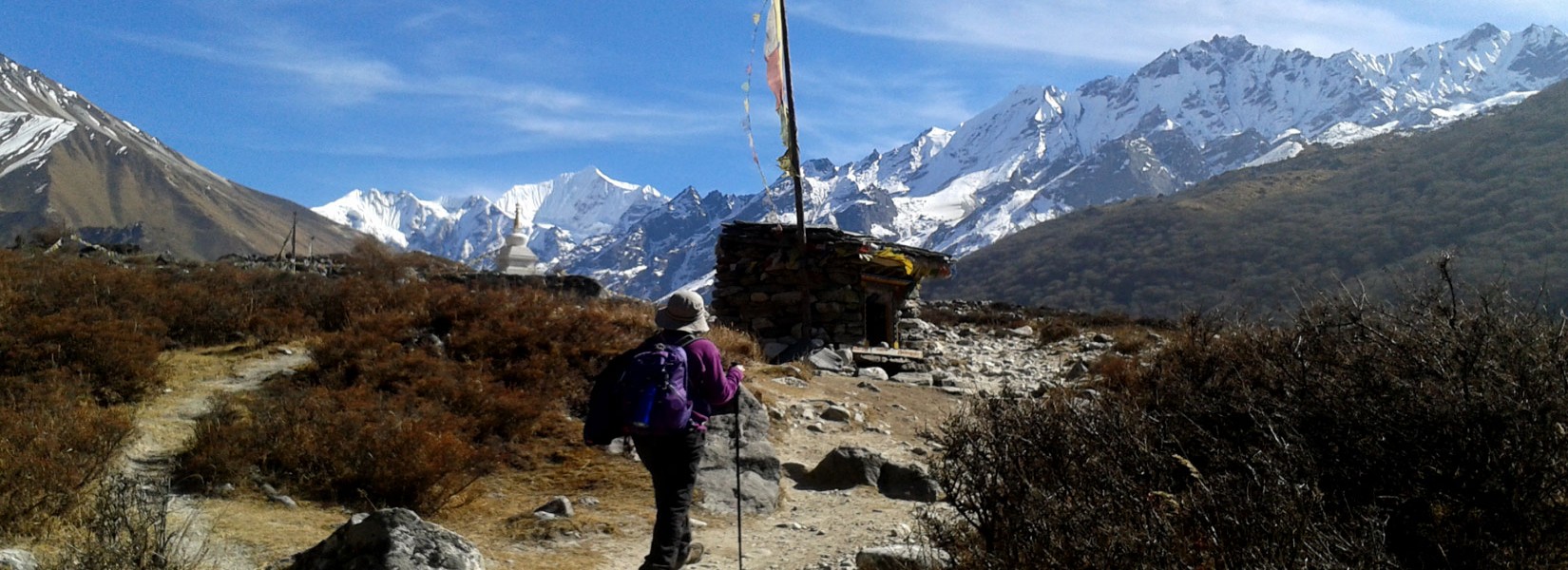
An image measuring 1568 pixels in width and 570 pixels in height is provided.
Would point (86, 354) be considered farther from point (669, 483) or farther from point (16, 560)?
point (669, 483)

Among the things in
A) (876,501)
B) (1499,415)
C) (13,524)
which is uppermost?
(1499,415)

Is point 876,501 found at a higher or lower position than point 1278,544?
lower

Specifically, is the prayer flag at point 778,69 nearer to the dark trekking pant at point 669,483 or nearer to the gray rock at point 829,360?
the gray rock at point 829,360

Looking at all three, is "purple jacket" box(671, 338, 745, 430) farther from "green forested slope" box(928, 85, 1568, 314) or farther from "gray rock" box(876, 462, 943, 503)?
"green forested slope" box(928, 85, 1568, 314)

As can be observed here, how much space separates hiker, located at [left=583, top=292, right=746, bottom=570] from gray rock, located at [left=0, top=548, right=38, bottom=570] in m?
→ 2.61

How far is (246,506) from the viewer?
20.9 ft

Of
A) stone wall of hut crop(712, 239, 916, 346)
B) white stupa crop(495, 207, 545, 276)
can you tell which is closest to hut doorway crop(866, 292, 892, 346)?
stone wall of hut crop(712, 239, 916, 346)

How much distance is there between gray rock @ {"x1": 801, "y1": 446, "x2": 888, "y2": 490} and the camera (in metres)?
8.63

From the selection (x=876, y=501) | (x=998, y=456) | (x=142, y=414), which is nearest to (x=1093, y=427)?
(x=998, y=456)

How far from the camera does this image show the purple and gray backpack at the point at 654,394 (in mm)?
5293

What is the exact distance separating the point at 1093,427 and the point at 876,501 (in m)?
3.29

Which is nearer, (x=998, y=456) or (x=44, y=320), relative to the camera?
(x=998, y=456)

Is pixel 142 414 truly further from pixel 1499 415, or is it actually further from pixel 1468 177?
pixel 1468 177

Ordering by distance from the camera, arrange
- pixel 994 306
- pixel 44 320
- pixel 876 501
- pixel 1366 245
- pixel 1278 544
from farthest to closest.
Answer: pixel 1366 245 < pixel 994 306 < pixel 44 320 < pixel 876 501 < pixel 1278 544
